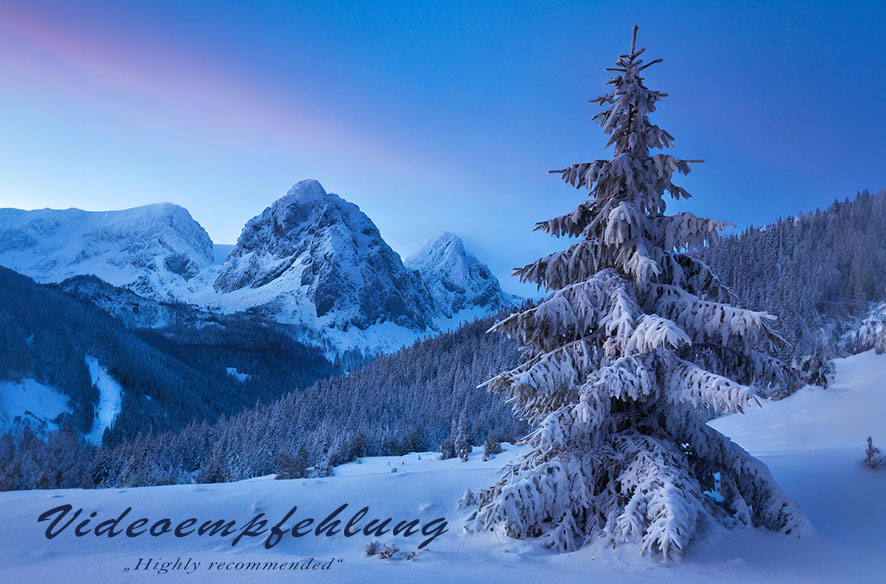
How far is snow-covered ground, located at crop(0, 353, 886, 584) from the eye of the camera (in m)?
5.16

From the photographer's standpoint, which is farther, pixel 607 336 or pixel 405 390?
pixel 405 390

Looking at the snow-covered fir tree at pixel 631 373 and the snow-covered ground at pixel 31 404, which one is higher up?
the snow-covered fir tree at pixel 631 373

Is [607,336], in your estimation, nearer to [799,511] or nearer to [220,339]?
[799,511]

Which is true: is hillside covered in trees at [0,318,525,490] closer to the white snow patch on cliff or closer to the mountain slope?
the white snow patch on cliff

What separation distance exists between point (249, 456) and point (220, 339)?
166 metres

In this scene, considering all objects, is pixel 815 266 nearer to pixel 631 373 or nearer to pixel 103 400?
pixel 631 373

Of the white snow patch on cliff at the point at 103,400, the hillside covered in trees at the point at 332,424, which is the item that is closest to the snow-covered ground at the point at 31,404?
the white snow patch on cliff at the point at 103,400

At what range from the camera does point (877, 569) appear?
5.07 metres

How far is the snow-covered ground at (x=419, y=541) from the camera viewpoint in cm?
516

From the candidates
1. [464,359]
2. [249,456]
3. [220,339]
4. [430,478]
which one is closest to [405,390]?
[464,359]

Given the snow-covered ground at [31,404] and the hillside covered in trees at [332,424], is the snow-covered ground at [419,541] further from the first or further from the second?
the snow-covered ground at [31,404]

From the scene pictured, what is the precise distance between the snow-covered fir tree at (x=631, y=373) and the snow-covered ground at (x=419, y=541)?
0.33 m

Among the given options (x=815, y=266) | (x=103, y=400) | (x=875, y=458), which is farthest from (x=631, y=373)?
(x=103, y=400)

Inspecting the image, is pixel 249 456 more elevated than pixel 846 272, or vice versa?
pixel 846 272
